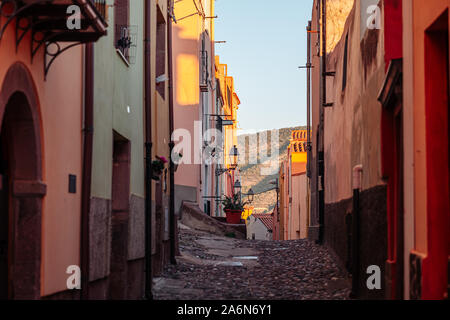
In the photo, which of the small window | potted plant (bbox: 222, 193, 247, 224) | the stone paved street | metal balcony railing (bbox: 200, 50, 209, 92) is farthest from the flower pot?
the small window

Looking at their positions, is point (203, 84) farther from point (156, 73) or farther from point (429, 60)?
point (429, 60)

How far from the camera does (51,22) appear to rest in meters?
5.94

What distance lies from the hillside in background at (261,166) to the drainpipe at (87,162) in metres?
69.9

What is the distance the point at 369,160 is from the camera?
9.24 m

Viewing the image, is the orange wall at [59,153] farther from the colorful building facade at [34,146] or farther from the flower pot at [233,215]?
the flower pot at [233,215]

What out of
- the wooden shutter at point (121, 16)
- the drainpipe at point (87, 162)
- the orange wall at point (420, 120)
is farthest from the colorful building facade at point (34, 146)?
the wooden shutter at point (121, 16)

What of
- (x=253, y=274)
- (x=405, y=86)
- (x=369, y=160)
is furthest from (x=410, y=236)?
(x=253, y=274)

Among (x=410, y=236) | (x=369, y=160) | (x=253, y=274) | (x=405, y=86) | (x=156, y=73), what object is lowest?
(x=253, y=274)

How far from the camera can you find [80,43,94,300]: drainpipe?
24.7ft

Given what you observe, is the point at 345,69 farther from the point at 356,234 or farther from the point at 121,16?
the point at 121,16

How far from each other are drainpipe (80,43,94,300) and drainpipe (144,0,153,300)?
9.62ft

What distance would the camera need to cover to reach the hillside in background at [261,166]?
258ft

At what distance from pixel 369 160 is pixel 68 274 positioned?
426cm

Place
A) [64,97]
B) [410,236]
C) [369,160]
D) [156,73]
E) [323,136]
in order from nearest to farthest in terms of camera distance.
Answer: [410,236] → [64,97] → [369,160] → [156,73] → [323,136]
